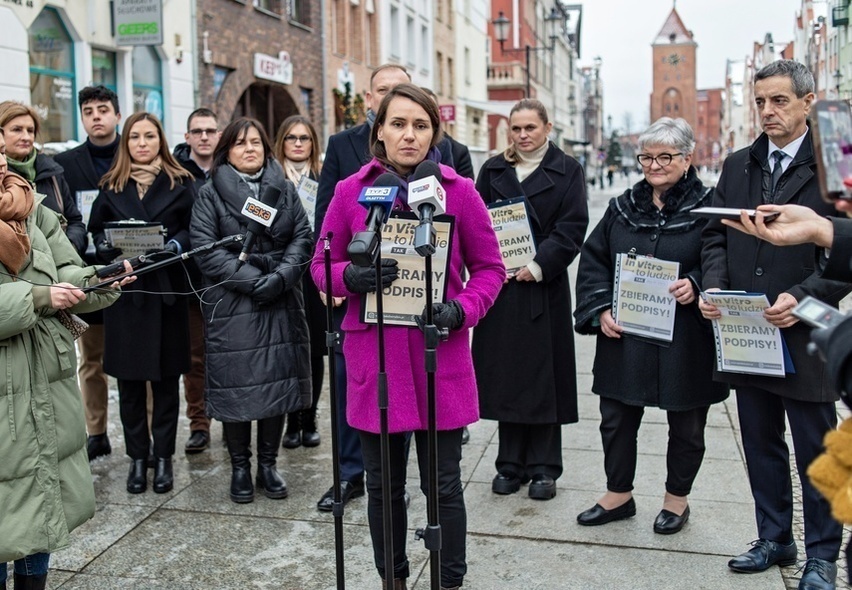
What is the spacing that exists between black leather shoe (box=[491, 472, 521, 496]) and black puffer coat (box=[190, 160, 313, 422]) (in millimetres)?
1161

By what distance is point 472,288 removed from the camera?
3.69 m

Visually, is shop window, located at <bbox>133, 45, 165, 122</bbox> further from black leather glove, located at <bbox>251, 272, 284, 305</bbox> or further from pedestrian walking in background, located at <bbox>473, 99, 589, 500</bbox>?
pedestrian walking in background, located at <bbox>473, 99, 589, 500</bbox>

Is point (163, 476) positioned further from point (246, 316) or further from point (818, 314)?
point (818, 314)

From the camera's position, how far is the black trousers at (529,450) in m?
5.40

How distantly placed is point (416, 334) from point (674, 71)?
471 feet

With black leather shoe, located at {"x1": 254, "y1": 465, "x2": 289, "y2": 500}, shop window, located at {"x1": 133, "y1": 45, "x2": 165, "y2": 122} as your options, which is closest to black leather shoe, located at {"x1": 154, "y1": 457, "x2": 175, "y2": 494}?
black leather shoe, located at {"x1": 254, "y1": 465, "x2": 289, "y2": 500}

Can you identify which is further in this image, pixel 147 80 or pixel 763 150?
pixel 147 80

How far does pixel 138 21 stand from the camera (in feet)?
49.1

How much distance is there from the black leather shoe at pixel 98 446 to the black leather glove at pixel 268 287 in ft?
5.95

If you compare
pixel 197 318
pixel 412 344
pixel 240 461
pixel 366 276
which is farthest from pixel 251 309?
pixel 366 276

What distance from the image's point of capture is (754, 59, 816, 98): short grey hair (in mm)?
4000

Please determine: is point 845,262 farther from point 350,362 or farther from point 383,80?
point 383,80

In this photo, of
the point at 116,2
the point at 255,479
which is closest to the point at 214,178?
the point at 255,479

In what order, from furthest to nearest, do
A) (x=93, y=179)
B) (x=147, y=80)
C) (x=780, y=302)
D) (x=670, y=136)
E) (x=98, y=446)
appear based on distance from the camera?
(x=147, y=80) < (x=98, y=446) < (x=93, y=179) < (x=670, y=136) < (x=780, y=302)
